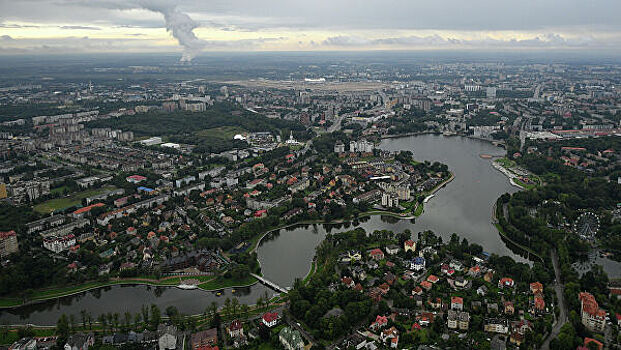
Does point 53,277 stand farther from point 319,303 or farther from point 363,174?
point 363,174

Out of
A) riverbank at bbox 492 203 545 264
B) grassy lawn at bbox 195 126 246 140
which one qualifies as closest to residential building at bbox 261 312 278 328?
riverbank at bbox 492 203 545 264

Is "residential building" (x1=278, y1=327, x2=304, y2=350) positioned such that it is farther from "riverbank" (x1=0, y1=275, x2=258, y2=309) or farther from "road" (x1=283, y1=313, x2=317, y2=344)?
"riverbank" (x1=0, y1=275, x2=258, y2=309)

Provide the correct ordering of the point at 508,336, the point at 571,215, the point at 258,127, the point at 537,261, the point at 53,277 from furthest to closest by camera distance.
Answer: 1. the point at 258,127
2. the point at 571,215
3. the point at 537,261
4. the point at 53,277
5. the point at 508,336

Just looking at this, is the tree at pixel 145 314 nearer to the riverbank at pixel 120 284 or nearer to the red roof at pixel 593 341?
the riverbank at pixel 120 284

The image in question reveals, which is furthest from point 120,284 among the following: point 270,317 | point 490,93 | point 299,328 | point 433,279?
point 490,93

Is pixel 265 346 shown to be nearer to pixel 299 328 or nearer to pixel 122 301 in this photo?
pixel 299 328

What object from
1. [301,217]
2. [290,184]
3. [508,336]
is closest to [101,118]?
[290,184]
